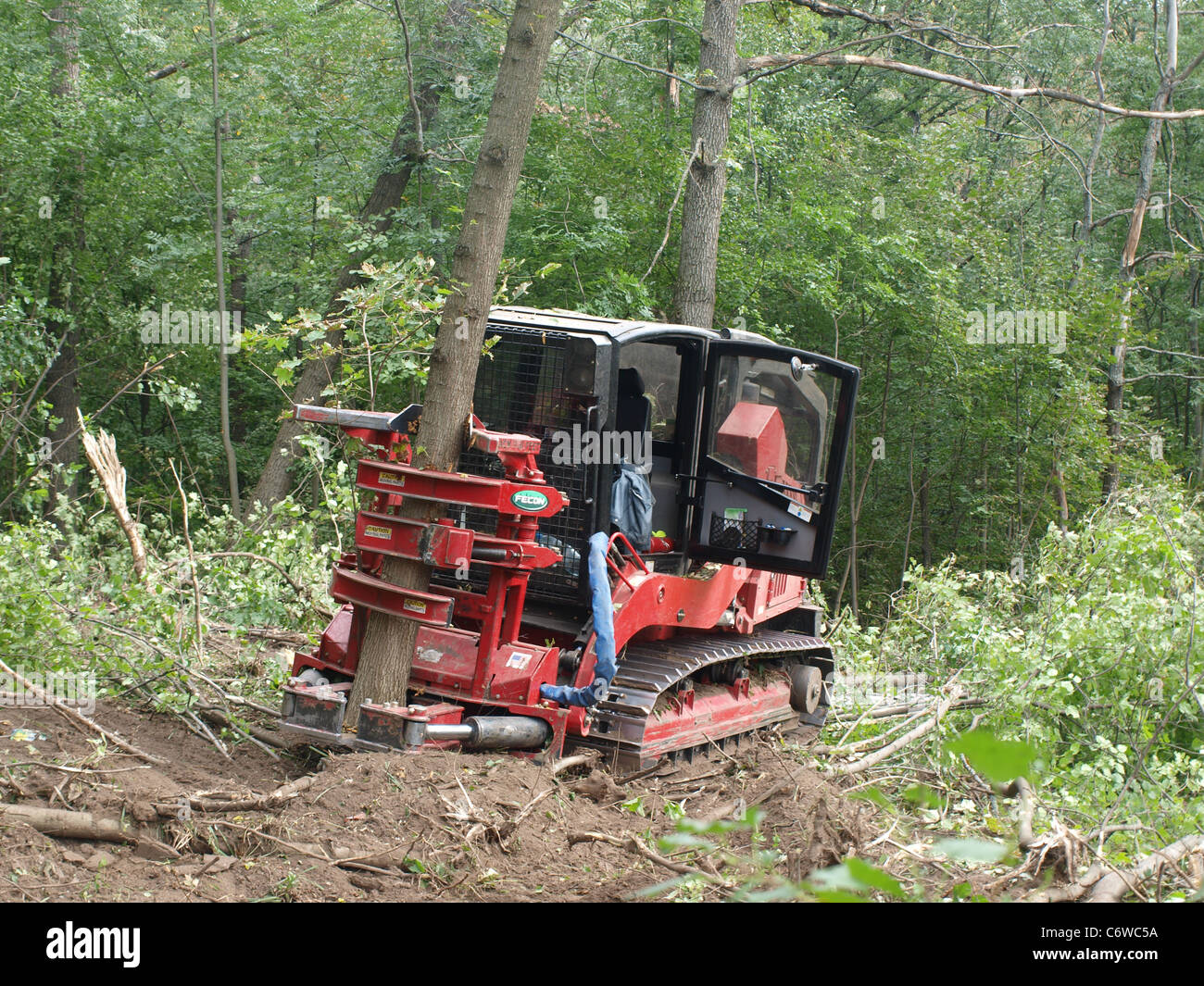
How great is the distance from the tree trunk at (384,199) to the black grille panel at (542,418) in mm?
8318

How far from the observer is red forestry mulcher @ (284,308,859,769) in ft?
18.7

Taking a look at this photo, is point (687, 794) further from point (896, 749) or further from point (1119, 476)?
point (1119, 476)

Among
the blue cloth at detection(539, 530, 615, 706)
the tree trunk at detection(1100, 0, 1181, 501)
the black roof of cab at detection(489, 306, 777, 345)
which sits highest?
the tree trunk at detection(1100, 0, 1181, 501)

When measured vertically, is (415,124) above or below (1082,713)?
above

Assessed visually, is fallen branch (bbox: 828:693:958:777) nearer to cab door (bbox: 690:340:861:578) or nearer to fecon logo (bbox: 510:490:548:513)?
cab door (bbox: 690:340:861:578)

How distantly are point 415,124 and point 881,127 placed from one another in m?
13.1

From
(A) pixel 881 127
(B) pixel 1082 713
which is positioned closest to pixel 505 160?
(B) pixel 1082 713

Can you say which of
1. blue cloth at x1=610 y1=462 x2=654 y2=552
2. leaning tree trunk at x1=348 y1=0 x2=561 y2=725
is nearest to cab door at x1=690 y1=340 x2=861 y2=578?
blue cloth at x1=610 y1=462 x2=654 y2=552

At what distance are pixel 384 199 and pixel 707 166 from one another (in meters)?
5.04

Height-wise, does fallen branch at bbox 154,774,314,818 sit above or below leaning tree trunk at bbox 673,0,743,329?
below

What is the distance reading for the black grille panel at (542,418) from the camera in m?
6.45

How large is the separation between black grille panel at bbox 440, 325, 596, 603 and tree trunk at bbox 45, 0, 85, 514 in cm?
1111

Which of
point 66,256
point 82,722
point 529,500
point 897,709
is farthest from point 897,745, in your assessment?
point 66,256

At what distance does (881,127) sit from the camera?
2439cm
